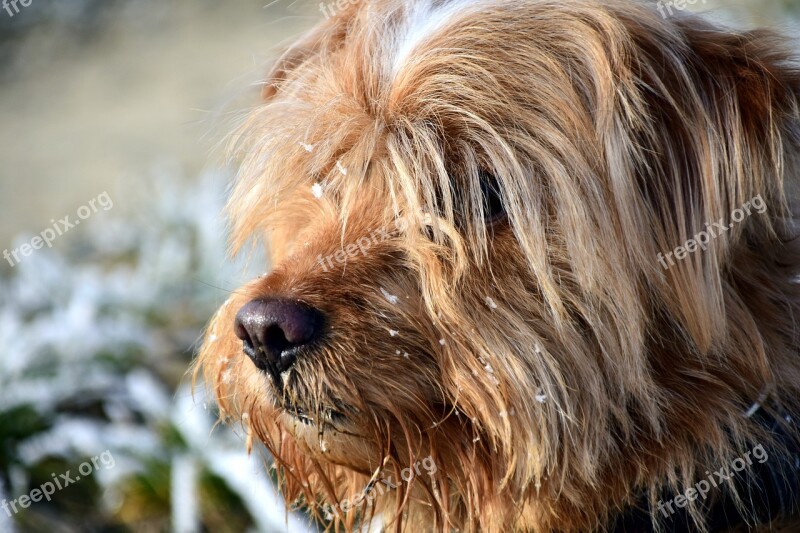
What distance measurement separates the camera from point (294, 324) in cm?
204

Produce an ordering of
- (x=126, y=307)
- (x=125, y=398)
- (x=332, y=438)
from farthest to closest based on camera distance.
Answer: (x=126, y=307), (x=125, y=398), (x=332, y=438)

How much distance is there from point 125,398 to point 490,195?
2594 millimetres

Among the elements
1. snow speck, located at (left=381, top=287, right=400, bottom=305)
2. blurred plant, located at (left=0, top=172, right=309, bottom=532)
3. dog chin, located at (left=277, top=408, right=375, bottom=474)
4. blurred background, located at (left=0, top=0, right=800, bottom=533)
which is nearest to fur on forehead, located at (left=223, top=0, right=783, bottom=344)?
snow speck, located at (left=381, top=287, right=400, bottom=305)

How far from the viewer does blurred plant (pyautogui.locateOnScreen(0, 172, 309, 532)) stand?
Result: 3.56 metres

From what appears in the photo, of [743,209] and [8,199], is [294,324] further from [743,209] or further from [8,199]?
[8,199]

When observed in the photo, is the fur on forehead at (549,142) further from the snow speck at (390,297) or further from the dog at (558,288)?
the snow speck at (390,297)

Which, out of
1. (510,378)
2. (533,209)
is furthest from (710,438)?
(533,209)

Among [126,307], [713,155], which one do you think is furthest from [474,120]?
[126,307]

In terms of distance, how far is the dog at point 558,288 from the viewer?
209 cm

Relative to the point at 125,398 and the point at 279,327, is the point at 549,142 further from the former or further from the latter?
the point at 125,398

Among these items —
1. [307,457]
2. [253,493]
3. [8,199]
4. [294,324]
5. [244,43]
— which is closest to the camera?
[294,324]

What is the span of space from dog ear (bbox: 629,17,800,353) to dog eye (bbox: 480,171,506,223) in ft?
1.19

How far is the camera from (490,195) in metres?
2.25

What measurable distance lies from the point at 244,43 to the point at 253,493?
8.45m
